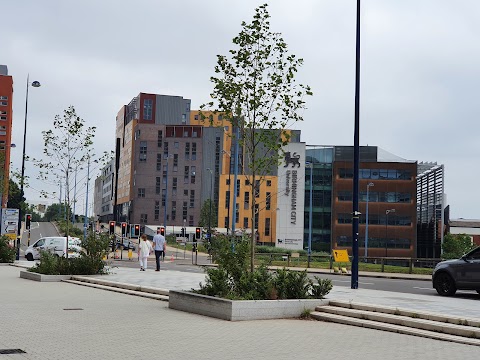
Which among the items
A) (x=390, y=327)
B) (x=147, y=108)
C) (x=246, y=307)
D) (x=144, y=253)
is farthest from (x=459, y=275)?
(x=147, y=108)

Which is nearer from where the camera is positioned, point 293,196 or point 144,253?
point 144,253

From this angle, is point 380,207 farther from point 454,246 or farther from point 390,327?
point 390,327

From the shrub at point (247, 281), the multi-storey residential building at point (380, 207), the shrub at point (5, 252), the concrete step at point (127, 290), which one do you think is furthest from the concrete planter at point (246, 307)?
the multi-storey residential building at point (380, 207)

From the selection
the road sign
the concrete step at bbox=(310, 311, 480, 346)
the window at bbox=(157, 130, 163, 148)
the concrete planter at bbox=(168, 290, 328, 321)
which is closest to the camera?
the concrete step at bbox=(310, 311, 480, 346)

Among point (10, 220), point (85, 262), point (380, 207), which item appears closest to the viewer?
point (85, 262)

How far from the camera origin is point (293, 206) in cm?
10569

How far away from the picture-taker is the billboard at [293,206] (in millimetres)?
105625

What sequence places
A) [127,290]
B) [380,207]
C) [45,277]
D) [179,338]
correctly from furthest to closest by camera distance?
[380,207] < [45,277] < [127,290] < [179,338]

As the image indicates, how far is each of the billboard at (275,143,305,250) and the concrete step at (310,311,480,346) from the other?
303 feet

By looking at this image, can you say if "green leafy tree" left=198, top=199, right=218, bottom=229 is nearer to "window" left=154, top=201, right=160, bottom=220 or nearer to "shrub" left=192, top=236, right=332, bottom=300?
"window" left=154, top=201, right=160, bottom=220

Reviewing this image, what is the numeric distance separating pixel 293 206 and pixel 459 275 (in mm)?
86951

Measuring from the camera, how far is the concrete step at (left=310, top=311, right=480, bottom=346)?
10320 millimetres

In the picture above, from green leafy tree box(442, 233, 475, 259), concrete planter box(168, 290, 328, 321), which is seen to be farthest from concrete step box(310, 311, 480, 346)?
green leafy tree box(442, 233, 475, 259)

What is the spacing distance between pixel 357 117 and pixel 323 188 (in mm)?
87883
